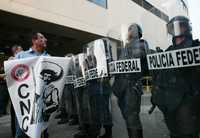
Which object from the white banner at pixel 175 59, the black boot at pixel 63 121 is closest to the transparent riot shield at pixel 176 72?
the white banner at pixel 175 59

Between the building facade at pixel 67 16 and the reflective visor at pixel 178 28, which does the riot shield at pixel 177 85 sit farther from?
the building facade at pixel 67 16

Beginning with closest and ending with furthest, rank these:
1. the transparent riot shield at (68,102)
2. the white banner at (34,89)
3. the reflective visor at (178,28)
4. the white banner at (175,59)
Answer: the white banner at (175,59)
the reflective visor at (178,28)
the white banner at (34,89)
the transparent riot shield at (68,102)

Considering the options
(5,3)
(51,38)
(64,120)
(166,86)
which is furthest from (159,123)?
(51,38)

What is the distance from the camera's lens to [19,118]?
12.2 feet

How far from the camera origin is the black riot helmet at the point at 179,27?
279 centimetres

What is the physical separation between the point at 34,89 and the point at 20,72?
0.29m

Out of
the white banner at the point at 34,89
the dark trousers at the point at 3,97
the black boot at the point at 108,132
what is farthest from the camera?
the dark trousers at the point at 3,97

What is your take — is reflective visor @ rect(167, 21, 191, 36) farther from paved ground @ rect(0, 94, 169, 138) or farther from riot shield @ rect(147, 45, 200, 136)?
paved ground @ rect(0, 94, 169, 138)

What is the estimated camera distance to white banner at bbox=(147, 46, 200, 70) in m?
2.60

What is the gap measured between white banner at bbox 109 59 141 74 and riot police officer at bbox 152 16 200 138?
13.2 inches

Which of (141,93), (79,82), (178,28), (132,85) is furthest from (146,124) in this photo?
(79,82)

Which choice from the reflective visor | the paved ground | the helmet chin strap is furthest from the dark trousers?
the helmet chin strap

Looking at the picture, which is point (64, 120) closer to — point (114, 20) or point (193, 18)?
point (193, 18)

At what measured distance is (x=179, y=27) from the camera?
288 centimetres
